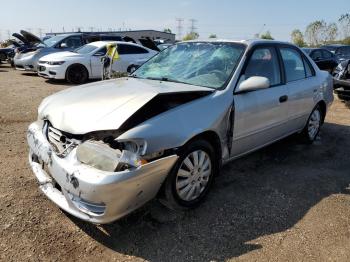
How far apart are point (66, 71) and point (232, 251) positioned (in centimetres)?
1027

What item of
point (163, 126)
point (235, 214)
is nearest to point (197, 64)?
point (163, 126)

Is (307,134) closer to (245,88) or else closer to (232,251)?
(245,88)

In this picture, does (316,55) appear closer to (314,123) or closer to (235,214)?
(314,123)

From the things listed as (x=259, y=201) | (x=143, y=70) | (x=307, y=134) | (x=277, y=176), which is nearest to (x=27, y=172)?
(x=143, y=70)

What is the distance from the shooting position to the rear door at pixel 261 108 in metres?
3.95

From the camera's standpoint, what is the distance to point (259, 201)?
3.82 meters

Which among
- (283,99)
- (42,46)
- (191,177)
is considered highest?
(42,46)

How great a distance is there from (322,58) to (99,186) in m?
14.0

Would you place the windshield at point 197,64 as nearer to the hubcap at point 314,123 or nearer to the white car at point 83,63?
the hubcap at point 314,123

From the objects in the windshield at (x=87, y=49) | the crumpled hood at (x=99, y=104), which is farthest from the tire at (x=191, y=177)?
the windshield at (x=87, y=49)

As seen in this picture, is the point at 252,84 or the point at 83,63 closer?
the point at 252,84

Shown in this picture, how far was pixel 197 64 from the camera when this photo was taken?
423 cm

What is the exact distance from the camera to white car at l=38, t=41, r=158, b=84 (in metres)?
11.9

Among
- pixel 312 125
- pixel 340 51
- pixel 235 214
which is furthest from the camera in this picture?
pixel 340 51
